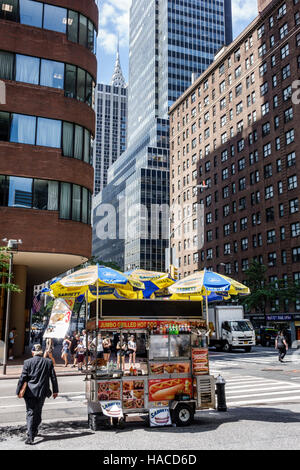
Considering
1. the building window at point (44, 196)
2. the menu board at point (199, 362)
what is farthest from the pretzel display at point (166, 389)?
the building window at point (44, 196)

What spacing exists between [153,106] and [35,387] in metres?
132

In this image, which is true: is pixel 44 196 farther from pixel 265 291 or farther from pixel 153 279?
pixel 265 291

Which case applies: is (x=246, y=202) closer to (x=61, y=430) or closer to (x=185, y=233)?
(x=185, y=233)

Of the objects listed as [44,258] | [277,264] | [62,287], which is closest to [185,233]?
[277,264]

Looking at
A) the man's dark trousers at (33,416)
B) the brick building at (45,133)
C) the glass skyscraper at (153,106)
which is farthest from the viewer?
the glass skyscraper at (153,106)

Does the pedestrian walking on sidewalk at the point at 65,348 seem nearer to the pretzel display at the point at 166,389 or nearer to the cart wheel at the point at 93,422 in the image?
the cart wheel at the point at 93,422

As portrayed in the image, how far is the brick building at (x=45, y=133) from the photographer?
25.5 m

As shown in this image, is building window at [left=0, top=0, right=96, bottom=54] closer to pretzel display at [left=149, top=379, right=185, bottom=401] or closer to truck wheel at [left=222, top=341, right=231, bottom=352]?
truck wheel at [left=222, top=341, right=231, bottom=352]

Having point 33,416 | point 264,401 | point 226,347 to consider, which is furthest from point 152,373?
point 226,347

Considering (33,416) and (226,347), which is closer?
(33,416)

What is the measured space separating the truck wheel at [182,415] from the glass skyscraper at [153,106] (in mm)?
98474

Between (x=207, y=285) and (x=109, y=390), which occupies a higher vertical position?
(x=207, y=285)

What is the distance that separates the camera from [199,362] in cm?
1010

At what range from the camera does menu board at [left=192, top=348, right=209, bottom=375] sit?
1005 cm
